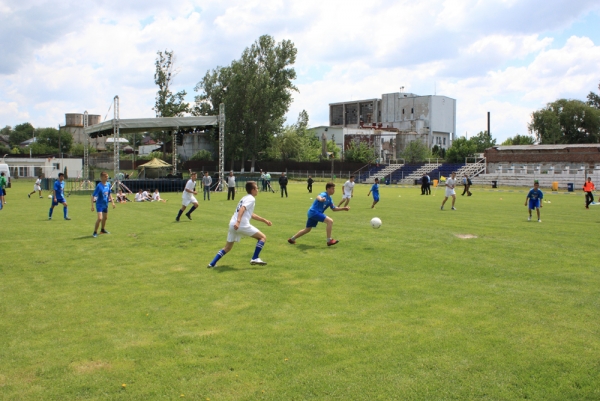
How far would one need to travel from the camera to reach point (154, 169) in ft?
185

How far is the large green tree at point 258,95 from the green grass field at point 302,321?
59.4m

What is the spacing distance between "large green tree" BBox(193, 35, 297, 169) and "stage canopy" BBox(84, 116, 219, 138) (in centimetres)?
3128

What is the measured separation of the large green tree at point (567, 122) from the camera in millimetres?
81750

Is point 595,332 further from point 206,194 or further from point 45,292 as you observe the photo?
point 206,194

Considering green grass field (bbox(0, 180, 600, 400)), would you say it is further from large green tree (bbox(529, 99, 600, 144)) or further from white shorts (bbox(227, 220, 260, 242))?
large green tree (bbox(529, 99, 600, 144))

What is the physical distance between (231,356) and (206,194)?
95.3ft

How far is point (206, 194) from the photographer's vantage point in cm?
3391

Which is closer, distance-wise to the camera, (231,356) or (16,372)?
(16,372)

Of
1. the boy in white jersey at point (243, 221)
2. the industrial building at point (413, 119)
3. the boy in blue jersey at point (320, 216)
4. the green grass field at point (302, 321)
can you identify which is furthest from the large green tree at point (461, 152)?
the boy in white jersey at point (243, 221)

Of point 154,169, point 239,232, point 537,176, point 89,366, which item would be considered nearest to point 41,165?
point 154,169

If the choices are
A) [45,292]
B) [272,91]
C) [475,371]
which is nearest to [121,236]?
[45,292]

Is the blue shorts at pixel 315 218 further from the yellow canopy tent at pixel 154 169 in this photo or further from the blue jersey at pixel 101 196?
the yellow canopy tent at pixel 154 169

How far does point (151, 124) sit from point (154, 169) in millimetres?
18989

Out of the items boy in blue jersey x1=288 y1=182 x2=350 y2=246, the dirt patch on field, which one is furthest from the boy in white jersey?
the dirt patch on field
